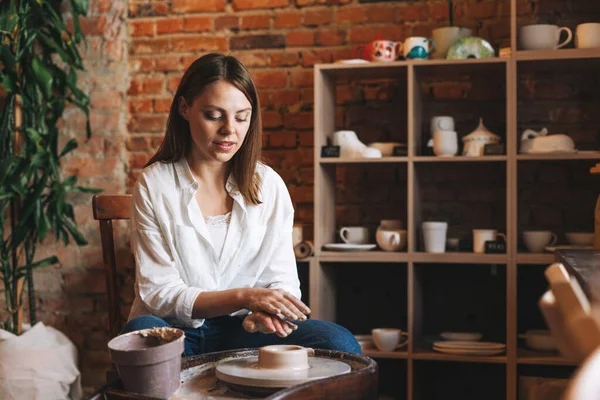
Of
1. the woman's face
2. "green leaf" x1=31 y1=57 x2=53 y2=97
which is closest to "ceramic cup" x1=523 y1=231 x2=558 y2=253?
the woman's face

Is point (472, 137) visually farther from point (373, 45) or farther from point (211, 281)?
point (211, 281)

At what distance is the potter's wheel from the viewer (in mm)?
1311

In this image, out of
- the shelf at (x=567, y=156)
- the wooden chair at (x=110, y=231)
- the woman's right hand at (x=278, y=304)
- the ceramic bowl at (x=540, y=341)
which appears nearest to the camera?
the woman's right hand at (x=278, y=304)

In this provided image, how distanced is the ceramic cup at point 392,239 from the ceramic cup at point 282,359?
1.35 metres

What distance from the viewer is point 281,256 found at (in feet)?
6.77

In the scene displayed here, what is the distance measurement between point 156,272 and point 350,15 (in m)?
1.60

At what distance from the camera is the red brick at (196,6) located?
10.3ft

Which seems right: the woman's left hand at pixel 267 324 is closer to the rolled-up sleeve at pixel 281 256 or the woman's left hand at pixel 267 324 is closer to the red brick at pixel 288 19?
the rolled-up sleeve at pixel 281 256

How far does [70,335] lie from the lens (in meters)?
3.22

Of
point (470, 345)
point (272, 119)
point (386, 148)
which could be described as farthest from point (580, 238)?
point (272, 119)

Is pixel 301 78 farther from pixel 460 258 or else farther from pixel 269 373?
pixel 269 373

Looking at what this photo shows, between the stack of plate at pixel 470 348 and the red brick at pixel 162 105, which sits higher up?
the red brick at pixel 162 105

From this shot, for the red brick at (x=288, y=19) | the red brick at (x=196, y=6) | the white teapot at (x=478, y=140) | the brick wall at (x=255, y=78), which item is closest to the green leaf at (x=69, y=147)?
the brick wall at (x=255, y=78)

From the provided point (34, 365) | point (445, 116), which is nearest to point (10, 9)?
point (34, 365)
